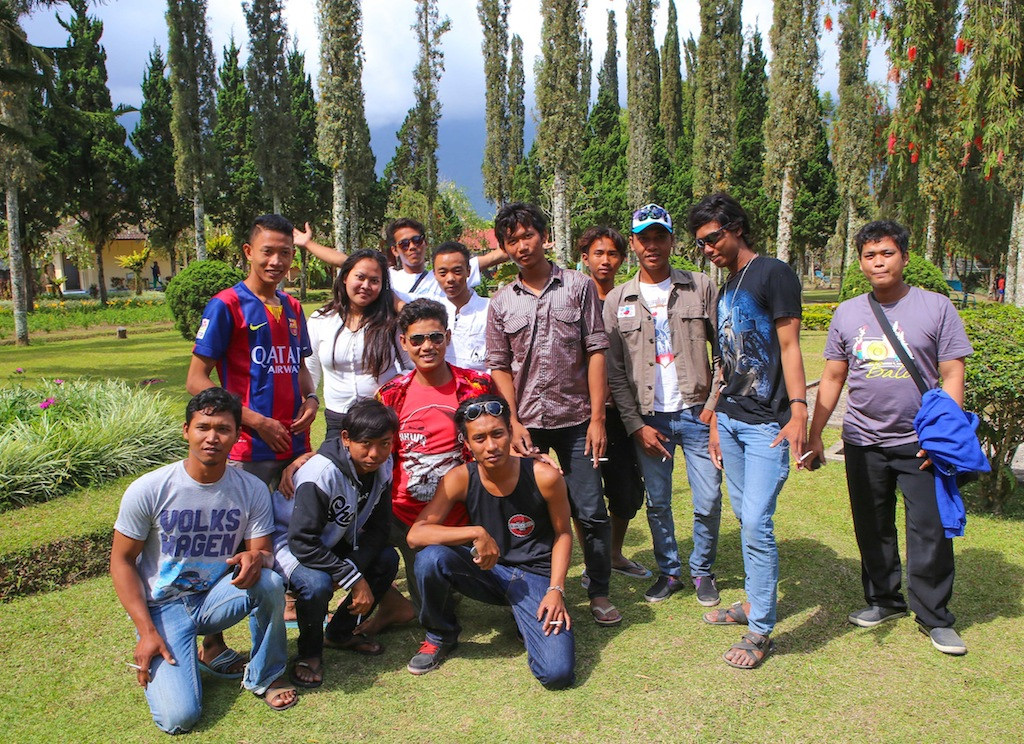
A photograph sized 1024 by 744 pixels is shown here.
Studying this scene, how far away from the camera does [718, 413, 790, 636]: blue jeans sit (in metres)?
3.10

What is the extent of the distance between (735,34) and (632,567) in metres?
31.5

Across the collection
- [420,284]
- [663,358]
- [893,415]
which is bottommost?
[893,415]

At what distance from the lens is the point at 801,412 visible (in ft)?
10.2

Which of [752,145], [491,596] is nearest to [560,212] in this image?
[752,145]

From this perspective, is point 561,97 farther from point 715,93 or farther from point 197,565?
point 197,565

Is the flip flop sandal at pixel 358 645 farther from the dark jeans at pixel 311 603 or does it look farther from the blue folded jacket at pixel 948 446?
the blue folded jacket at pixel 948 446

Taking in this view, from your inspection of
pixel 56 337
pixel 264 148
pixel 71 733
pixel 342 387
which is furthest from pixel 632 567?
pixel 264 148

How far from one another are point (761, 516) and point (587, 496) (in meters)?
0.81

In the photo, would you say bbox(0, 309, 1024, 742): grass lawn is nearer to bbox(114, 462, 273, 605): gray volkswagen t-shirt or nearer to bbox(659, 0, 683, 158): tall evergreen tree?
bbox(114, 462, 273, 605): gray volkswagen t-shirt

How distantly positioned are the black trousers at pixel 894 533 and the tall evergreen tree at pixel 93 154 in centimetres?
3086

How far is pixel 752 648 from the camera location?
3.12 metres

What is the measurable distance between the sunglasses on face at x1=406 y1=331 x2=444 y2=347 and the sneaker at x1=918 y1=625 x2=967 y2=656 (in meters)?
2.55

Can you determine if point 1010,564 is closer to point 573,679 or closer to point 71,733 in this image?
point 573,679

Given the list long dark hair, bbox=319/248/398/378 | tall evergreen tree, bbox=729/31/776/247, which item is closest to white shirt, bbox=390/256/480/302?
long dark hair, bbox=319/248/398/378
